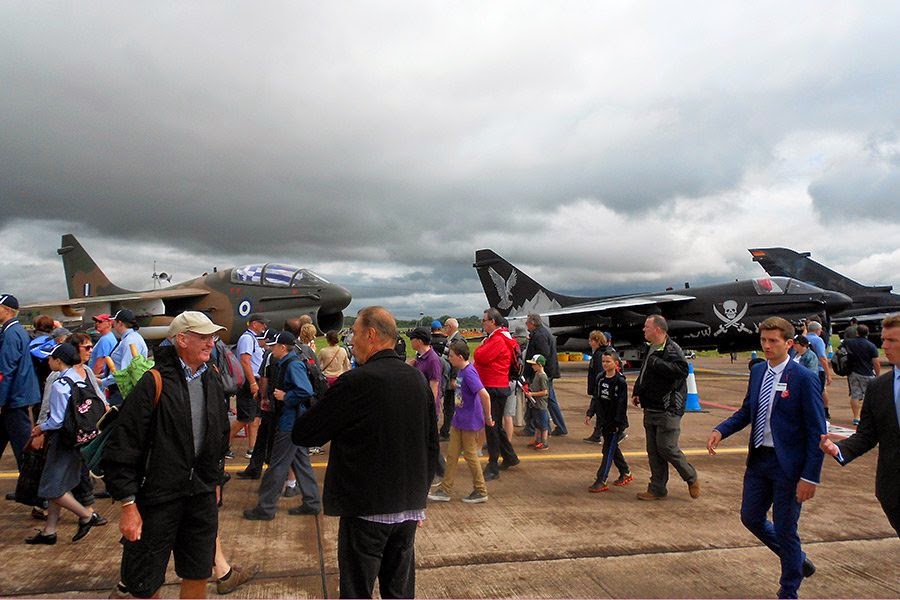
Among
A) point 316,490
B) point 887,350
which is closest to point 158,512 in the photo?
point 316,490

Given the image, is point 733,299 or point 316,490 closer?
point 316,490

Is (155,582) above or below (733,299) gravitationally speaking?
below

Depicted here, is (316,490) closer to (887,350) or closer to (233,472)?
(233,472)

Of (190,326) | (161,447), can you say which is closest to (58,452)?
(161,447)

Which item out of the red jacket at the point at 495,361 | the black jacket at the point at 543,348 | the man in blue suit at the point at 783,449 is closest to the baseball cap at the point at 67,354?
the red jacket at the point at 495,361

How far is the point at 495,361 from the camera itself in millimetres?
6145

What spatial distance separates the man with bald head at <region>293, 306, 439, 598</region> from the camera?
2.27 meters

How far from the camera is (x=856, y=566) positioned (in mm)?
3674

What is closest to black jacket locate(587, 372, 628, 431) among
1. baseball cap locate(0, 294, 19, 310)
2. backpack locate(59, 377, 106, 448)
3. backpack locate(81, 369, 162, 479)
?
backpack locate(81, 369, 162, 479)

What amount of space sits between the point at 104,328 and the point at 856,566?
25.8 ft

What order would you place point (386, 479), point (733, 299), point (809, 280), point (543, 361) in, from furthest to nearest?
point (809, 280) < point (733, 299) < point (543, 361) < point (386, 479)

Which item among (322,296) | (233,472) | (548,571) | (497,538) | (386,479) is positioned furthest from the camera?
(322,296)

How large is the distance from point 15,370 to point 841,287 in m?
33.1

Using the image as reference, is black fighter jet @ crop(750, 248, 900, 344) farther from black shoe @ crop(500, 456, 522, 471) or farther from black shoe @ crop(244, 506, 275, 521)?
black shoe @ crop(244, 506, 275, 521)
